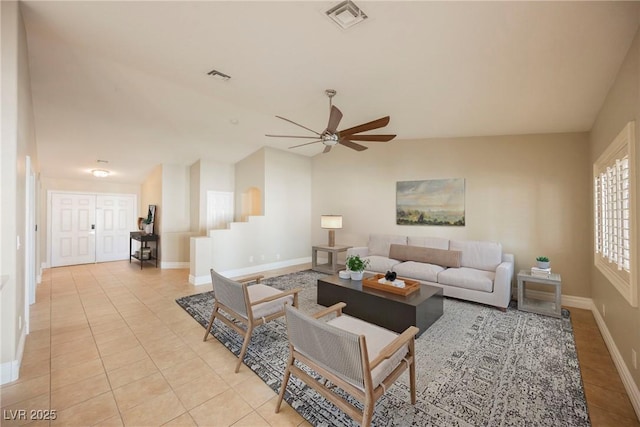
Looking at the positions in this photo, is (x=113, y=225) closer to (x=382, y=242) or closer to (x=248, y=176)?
(x=248, y=176)

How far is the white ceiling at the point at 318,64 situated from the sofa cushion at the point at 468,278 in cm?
231

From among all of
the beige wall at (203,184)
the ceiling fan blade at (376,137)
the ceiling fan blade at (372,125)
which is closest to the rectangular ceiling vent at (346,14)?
the ceiling fan blade at (372,125)

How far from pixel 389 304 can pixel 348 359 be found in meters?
1.69

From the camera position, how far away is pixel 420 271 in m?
4.35

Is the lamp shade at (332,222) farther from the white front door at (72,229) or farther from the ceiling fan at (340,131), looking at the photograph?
the white front door at (72,229)

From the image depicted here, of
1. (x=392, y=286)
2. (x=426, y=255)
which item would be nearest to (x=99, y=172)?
(x=392, y=286)

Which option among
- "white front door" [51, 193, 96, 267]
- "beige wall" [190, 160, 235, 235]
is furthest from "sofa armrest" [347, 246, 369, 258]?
"white front door" [51, 193, 96, 267]

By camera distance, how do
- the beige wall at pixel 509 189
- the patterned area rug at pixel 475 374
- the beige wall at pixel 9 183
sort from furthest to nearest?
1. the beige wall at pixel 509 189
2. the beige wall at pixel 9 183
3. the patterned area rug at pixel 475 374

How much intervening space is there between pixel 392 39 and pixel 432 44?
39 cm

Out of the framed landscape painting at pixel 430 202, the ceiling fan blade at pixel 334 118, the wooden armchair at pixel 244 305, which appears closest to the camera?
the wooden armchair at pixel 244 305

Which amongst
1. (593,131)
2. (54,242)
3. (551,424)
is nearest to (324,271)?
(551,424)

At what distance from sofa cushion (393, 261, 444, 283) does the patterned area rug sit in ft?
2.31

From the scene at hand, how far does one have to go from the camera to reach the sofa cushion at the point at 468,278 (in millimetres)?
3818

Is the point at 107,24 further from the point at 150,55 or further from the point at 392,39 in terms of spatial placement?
the point at 392,39
